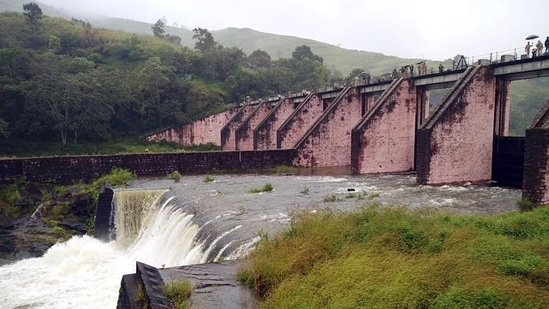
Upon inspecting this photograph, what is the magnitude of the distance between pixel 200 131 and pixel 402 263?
33874mm

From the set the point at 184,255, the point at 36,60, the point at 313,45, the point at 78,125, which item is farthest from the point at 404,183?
the point at 313,45

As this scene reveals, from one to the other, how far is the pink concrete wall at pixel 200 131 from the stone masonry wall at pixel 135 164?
17311 millimetres

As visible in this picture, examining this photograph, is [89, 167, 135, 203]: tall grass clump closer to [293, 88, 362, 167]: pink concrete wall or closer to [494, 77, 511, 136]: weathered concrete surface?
[293, 88, 362, 167]: pink concrete wall

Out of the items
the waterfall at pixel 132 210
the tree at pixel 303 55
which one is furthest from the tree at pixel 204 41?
the waterfall at pixel 132 210

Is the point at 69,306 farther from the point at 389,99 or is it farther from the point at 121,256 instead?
the point at 389,99

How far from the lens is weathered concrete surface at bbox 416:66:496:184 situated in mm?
15312

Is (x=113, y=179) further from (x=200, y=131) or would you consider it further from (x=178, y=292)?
(x=200, y=131)

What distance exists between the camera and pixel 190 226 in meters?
10.7

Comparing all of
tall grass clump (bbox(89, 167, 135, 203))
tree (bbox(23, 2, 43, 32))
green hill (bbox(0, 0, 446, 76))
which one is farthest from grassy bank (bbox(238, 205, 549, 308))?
green hill (bbox(0, 0, 446, 76))

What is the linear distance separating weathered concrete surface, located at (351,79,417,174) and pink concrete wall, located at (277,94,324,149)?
23.3 ft

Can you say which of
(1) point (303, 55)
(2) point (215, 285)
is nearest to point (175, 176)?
(2) point (215, 285)

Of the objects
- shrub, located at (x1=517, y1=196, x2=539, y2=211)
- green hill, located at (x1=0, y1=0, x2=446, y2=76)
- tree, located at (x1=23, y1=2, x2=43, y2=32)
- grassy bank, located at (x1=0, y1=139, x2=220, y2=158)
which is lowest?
shrub, located at (x1=517, y1=196, x2=539, y2=211)

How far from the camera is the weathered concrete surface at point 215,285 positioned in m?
5.82

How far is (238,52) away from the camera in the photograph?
54.4m
